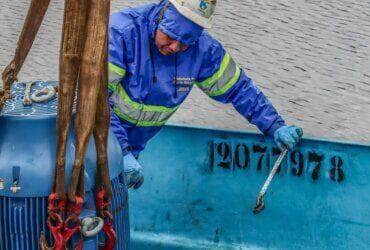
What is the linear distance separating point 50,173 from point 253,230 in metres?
1.88

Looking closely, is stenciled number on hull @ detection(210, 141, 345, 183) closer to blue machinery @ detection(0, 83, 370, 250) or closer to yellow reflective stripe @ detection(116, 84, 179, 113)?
blue machinery @ detection(0, 83, 370, 250)

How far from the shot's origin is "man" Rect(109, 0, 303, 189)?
9.82 feet

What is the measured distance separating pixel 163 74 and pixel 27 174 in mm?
1278

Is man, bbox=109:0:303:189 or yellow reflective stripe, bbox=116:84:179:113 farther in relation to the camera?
yellow reflective stripe, bbox=116:84:179:113

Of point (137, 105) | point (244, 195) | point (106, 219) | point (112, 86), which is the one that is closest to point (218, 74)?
point (137, 105)

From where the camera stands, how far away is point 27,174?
6.70 ft

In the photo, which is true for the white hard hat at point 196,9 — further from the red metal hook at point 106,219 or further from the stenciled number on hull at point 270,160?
the red metal hook at point 106,219

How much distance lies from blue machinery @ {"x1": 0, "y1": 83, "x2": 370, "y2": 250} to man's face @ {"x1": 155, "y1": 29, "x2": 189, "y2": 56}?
622 mm

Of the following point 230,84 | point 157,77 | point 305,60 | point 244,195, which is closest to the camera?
point 157,77

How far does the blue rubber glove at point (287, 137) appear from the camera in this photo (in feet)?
10.9

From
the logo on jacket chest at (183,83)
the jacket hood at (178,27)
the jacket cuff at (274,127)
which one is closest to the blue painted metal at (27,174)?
the jacket hood at (178,27)

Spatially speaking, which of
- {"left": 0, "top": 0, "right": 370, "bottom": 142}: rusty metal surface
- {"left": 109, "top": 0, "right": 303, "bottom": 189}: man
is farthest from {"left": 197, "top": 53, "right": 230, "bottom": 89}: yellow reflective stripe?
{"left": 0, "top": 0, "right": 370, "bottom": 142}: rusty metal surface

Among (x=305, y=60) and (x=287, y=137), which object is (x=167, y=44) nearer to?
(x=287, y=137)

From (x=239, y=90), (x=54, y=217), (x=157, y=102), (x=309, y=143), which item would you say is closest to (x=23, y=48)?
(x=54, y=217)
